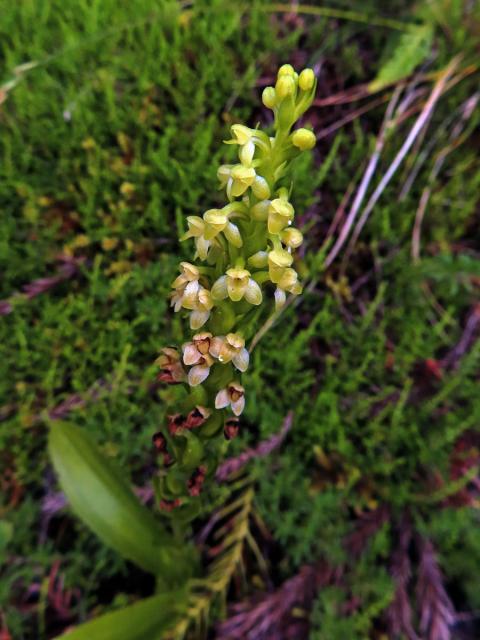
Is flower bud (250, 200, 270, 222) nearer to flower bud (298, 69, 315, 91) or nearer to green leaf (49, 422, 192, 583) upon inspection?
flower bud (298, 69, 315, 91)

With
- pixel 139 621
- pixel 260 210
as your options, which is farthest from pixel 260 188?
pixel 139 621

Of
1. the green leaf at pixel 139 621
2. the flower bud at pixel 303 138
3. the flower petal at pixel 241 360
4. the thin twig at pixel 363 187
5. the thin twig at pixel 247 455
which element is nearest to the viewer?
the flower bud at pixel 303 138

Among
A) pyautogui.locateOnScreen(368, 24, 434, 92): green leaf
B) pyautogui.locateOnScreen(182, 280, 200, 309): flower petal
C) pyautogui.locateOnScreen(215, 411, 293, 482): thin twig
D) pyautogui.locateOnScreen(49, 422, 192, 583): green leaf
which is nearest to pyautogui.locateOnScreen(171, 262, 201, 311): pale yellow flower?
pyautogui.locateOnScreen(182, 280, 200, 309): flower petal

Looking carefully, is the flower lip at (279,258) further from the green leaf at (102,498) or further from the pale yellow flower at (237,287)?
the green leaf at (102,498)

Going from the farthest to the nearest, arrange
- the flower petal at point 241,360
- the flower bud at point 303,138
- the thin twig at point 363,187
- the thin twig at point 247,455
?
the thin twig at point 363,187, the thin twig at point 247,455, the flower petal at point 241,360, the flower bud at point 303,138

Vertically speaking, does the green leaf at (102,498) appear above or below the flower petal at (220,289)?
below

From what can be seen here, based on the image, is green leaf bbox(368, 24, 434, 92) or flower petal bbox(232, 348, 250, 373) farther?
green leaf bbox(368, 24, 434, 92)

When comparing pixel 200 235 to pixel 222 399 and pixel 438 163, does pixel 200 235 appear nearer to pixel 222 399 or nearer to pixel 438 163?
pixel 222 399

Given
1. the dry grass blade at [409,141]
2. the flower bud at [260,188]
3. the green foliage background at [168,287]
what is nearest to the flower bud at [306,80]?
the flower bud at [260,188]
